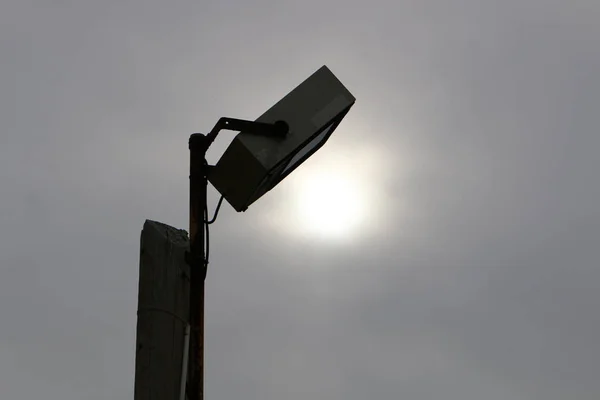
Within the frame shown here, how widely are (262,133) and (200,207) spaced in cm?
60

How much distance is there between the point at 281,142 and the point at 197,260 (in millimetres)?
893

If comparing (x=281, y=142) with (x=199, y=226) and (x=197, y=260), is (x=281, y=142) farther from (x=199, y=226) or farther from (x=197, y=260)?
(x=197, y=260)

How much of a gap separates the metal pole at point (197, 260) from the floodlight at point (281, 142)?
11 cm

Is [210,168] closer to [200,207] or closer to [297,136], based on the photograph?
[200,207]

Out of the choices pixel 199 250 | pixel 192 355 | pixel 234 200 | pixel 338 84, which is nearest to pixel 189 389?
pixel 192 355

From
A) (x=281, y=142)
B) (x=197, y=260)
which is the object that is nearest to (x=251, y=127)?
(x=281, y=142)

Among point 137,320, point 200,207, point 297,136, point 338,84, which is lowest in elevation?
point 137,320

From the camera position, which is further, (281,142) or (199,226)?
(281,142)

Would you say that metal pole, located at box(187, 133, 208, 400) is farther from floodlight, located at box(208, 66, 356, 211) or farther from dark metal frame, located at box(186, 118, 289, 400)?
floodlight, located at box(208, 66, 356, 211)

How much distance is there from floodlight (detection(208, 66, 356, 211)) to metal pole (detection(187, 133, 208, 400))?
0.35ft

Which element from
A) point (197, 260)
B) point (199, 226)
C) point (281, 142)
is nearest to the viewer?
point (197, 260)

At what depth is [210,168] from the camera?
480 cm

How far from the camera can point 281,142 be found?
473cm

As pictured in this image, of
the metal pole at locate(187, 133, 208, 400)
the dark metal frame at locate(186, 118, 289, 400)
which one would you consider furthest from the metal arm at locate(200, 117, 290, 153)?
the metal pole at locate(187, 133, 208, 400)
